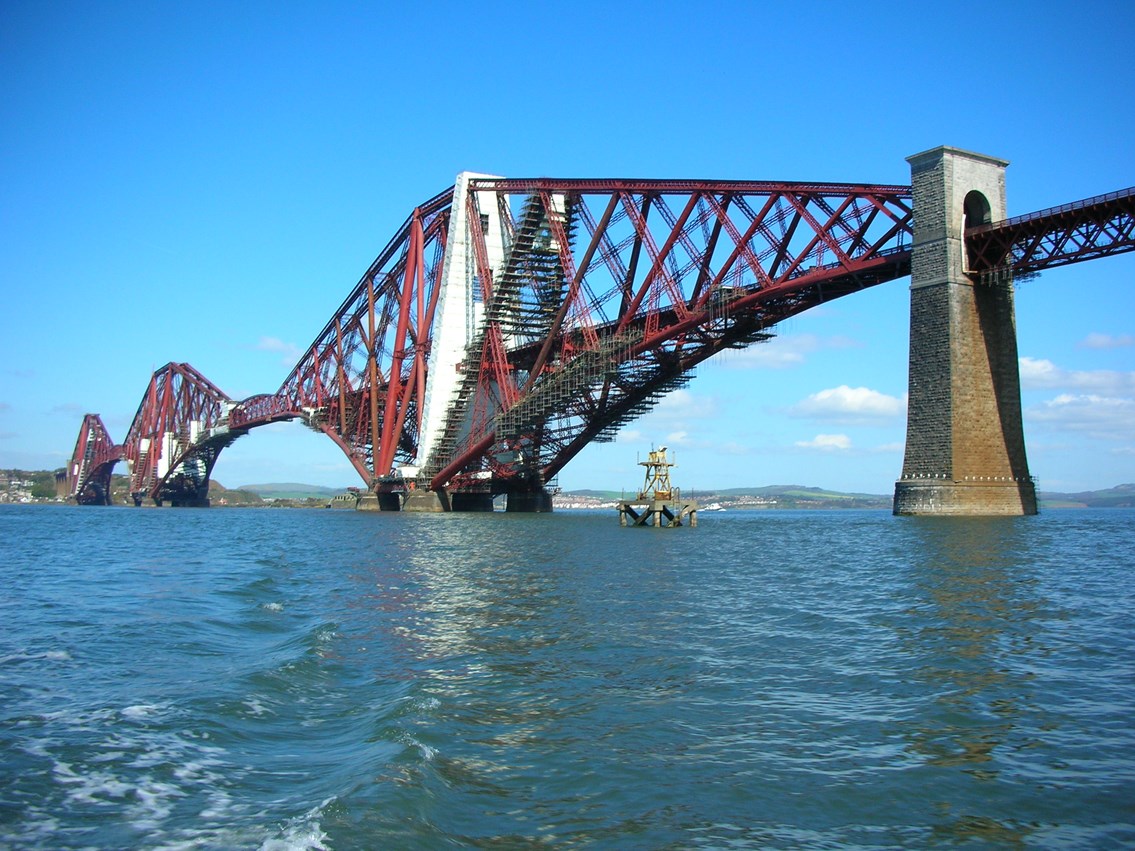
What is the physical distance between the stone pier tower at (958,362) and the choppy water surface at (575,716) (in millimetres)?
25158

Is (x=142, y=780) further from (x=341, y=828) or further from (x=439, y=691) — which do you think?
(x=439, y=691)

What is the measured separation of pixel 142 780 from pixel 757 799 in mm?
5088

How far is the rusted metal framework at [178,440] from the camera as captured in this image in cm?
13162

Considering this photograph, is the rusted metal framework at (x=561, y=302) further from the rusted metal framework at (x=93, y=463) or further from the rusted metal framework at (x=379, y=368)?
the rusted metal framework at (x=93, y=463)

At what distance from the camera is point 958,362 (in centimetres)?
4566

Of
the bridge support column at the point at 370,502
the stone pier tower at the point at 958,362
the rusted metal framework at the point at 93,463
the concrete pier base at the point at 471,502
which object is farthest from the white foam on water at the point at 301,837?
the rusted metal framework at the point at 93,463

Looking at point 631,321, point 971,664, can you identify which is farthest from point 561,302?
point 971,664

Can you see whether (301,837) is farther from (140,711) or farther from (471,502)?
(471,502)

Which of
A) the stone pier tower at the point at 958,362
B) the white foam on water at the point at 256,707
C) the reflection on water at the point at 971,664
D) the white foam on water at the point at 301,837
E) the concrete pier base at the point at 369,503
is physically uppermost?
the stone pier tower at the point at 958,362

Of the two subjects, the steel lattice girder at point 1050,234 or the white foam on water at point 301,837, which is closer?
the white foam on water at point 301,837

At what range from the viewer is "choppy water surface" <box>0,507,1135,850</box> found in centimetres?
745

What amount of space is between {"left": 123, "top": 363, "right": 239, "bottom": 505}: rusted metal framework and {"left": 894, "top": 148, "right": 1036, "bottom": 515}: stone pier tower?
98548 millimetres

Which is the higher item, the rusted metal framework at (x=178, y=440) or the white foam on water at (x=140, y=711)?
the rusted metal framework at (x=178, y=440)

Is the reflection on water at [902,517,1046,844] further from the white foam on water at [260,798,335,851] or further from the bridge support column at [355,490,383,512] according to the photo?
the bridge support column at [355,490,383,512]
